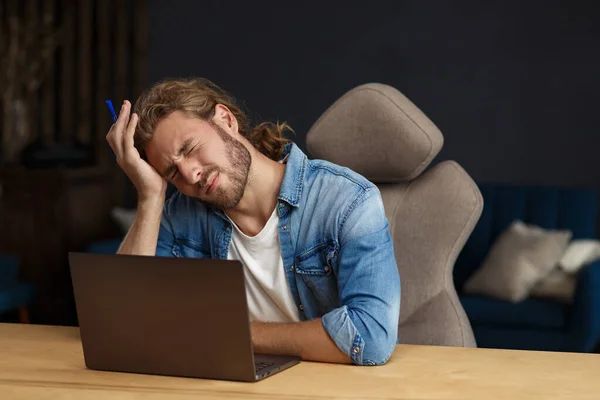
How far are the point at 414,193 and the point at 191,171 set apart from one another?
0.60 metres

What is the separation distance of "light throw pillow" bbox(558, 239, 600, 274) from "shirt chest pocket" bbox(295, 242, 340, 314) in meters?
2.53

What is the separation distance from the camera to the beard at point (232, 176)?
75.7 inches

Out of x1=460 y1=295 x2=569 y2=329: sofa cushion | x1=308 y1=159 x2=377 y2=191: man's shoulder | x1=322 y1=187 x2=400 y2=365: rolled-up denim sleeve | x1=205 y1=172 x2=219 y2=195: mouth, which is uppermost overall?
x1=308 y1=159 x2=377 y2=191: man's shoulder

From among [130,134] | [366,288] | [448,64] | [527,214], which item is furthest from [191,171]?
[448,64]

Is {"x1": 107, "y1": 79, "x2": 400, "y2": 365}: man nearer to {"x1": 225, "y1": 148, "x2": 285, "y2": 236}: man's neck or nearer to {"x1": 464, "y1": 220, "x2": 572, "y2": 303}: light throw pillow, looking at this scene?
{"x1": 225, "y1": 148, "x2": 285, "y2": 236}: man's neck

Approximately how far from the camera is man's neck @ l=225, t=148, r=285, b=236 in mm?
1983

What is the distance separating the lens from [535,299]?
13.8ft

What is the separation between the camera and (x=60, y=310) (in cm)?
503

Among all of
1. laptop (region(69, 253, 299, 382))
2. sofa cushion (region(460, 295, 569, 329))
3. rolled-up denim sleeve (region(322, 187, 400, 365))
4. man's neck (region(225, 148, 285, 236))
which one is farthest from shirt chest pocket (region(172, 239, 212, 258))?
sofa cushion (region(460, 295, 569, 329))

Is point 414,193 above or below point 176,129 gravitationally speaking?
below

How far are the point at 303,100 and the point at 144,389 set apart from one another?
12.9 feet

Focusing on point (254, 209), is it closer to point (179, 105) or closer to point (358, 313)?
point (179, 105)

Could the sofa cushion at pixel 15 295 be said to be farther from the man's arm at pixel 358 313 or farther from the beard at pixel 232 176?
the man's arm at pixel 358 313

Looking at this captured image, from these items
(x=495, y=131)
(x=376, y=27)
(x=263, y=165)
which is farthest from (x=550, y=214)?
(x=263, y=165)
